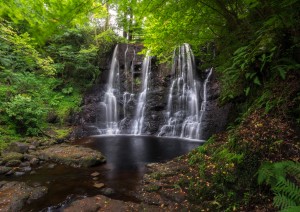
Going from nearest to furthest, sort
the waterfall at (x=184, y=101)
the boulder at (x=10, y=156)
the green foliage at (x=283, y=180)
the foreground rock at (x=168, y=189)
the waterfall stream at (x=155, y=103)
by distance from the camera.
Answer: the green foliage at (x=283, y=180)
the foreground rock at (x=168, y=189)
the boulder at (x=10, y=156)
the waterfall at (x=184, y=101)
the waterfall stream at (x=155, y=103)

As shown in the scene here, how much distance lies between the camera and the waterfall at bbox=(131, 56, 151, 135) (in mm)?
16692

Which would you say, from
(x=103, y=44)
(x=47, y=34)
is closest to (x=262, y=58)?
(x=47, y=34)

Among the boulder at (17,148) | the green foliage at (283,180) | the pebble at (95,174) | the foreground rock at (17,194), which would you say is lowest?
the foreground rock at (17,194)

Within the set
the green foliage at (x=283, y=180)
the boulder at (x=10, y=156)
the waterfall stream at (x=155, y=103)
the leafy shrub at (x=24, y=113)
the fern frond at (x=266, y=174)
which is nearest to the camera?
the green foliage at (x=283, y=180)

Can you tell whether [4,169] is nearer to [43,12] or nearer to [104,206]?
[104,206]

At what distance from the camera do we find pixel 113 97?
19.0 metres

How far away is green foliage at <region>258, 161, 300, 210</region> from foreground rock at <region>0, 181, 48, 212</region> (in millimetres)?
5630

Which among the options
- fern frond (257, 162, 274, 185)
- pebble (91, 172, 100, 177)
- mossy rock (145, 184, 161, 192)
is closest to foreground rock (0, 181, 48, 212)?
pebble (91, 172, 100, 177)

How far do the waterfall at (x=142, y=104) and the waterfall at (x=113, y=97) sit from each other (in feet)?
5.02

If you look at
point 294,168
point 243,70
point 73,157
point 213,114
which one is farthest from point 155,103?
point 294,168

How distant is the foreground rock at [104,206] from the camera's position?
5.14 m

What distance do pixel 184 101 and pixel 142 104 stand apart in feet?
11.6

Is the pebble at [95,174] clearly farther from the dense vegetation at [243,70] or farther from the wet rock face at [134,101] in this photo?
the wet rock face at [134,101]

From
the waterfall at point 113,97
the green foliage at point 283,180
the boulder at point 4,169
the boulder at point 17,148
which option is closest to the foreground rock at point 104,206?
the green foliage at point 283,180
